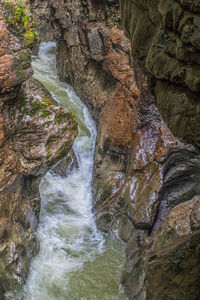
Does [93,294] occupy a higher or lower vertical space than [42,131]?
lower

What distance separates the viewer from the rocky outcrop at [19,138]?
557cm

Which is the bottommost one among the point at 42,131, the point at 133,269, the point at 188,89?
the point at 133,269

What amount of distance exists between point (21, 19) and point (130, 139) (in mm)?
4609

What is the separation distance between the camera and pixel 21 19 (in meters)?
5.80

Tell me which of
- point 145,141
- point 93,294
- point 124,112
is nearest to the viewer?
point 93,294

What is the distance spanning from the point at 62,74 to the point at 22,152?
9254 mm

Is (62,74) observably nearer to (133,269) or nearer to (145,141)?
(145,141)

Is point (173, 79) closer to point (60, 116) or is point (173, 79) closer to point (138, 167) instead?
point (60, 116)

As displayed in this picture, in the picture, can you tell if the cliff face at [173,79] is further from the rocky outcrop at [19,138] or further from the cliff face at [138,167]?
the rocky outcrop at [19,138]

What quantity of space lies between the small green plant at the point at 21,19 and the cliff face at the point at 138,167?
98.4 inches

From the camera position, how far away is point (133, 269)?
22.7ft

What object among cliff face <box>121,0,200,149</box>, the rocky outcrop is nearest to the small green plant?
the rocky outcrop

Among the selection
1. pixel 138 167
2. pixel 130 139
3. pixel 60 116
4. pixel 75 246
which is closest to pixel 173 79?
pixel 60 116

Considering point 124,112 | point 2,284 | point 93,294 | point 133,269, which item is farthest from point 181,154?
Result: point 2,284
